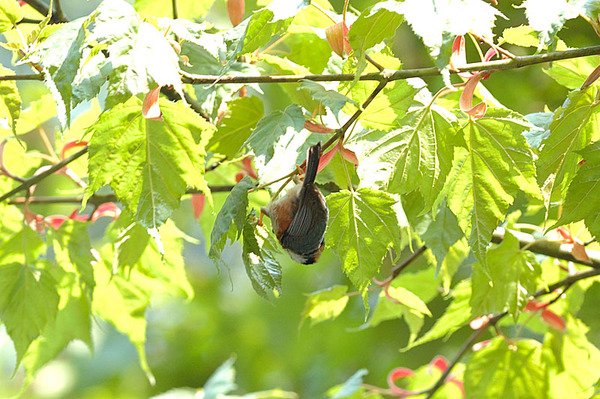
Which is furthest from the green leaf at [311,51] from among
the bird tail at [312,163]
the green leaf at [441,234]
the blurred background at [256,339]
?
the blurred background at [256,339]

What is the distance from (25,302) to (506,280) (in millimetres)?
404

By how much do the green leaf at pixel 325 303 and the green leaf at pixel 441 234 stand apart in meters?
0.16

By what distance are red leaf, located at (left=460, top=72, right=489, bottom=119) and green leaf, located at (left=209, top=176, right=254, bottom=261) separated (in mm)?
143

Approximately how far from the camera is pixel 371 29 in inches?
21.1

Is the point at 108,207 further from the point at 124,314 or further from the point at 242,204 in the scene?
the point at 242,204

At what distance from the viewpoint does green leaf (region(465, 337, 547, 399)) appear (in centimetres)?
94

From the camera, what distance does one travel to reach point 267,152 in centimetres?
59

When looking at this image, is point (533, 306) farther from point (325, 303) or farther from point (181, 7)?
point (181, 7)

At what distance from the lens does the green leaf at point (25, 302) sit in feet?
2.68

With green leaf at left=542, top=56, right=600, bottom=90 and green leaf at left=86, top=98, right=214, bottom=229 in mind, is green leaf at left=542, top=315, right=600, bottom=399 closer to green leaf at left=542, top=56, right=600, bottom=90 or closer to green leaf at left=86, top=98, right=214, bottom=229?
green leaf at left=542, top=56, right=600, bottom=90

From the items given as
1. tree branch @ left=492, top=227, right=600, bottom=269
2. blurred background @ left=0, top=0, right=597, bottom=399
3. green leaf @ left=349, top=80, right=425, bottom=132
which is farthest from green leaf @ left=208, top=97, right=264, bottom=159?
blurred background @ left=0, top=0, right=597, bottom=399

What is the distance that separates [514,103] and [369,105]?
1.64 meters

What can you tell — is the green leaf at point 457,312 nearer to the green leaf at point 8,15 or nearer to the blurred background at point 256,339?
the green leaf at point 8,15

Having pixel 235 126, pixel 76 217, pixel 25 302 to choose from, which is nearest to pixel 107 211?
pixel 76 217
